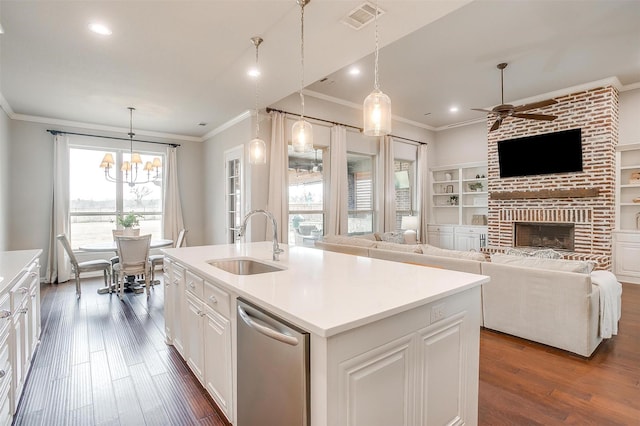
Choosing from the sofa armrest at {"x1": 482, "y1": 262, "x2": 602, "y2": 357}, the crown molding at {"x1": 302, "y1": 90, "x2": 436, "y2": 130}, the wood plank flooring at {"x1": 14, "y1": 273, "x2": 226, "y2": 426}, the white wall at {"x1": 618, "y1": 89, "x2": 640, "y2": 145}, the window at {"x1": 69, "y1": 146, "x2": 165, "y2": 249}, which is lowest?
the wood plank flooring at {"x1": 14, "y1": 273, "x2": 226, "y2": 426}

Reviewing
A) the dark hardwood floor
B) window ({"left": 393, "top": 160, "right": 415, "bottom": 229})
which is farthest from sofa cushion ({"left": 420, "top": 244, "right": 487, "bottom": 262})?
window ({"left": 393, "top": 160, "right": 415, "bottom": 229})

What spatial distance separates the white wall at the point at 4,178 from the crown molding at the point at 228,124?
3.12 m

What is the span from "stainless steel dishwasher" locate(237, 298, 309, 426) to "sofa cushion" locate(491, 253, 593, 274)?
2.76m

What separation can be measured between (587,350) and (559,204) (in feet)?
12.5

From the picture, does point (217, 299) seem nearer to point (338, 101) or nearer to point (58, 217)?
point (338, 101)

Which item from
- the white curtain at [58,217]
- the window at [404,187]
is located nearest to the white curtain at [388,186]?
the window at [404,187]

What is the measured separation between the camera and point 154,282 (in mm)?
5340

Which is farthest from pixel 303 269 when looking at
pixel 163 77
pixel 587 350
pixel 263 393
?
pixel 163 77

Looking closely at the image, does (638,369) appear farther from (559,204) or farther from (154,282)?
(154,282)

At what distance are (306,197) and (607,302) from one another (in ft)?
13.7

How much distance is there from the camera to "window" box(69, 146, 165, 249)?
5945 mm

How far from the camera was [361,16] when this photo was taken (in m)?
2.58

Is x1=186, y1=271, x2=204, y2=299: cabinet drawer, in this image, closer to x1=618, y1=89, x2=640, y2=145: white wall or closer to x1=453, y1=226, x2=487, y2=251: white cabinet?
x1=453, y1=226, x2=487, y2=251: white cabinet

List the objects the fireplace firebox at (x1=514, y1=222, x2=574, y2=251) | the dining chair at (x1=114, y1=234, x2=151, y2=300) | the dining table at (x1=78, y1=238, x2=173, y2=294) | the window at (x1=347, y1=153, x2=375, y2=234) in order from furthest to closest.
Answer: the window at (x1=347, y1=153, x2=375, y2=234) → the fireplace firebox at (x1=514, y1=222, x2=574, y2=251) → the dining table at (x1=78, y1=238, x2=173, y2=294) → the dining chair at (x1=114, y1=234, x2=151, y2=300)
